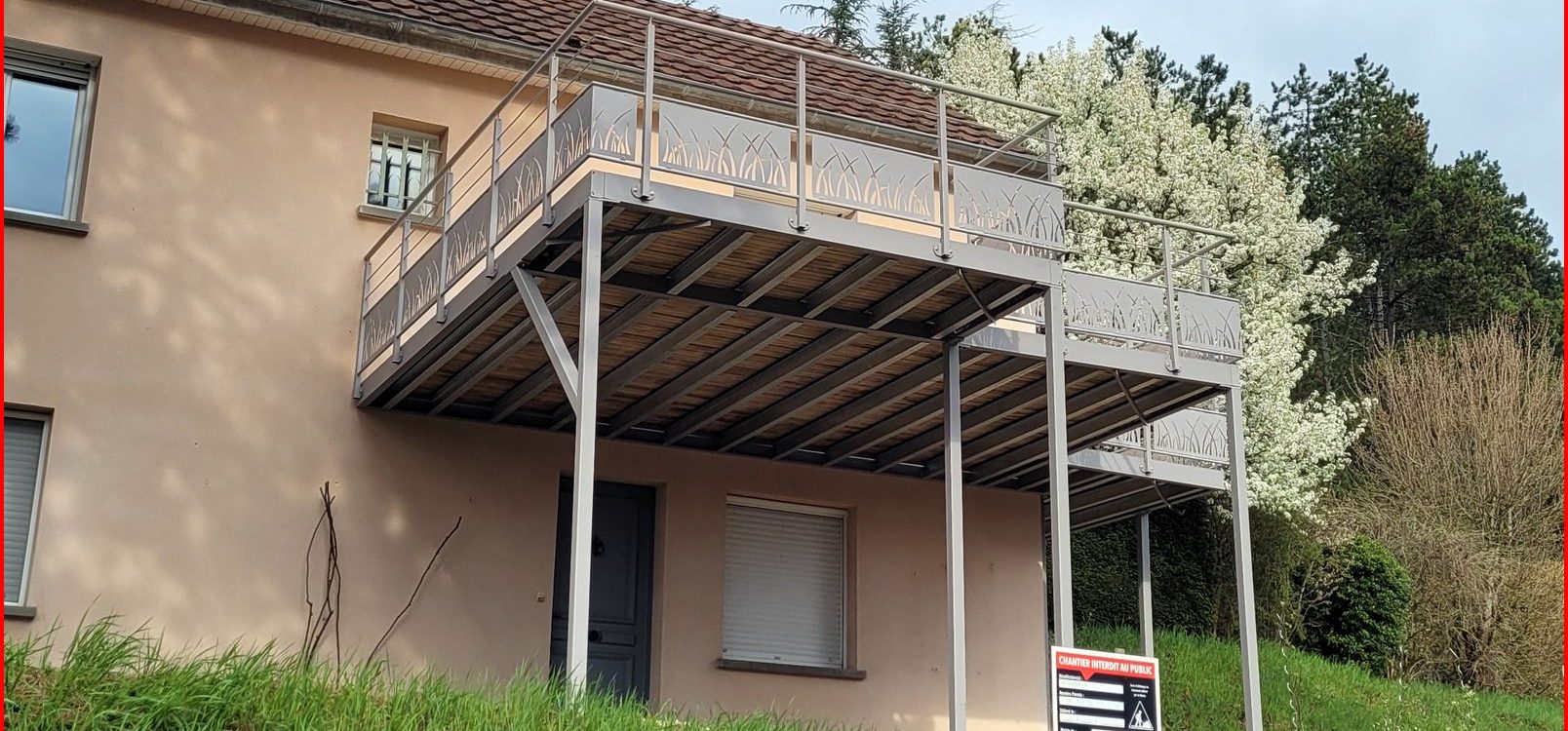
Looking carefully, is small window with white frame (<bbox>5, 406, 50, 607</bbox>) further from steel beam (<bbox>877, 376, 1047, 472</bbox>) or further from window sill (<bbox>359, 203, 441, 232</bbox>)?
steel beam (<bbox>877, 376, 1047, 472</bbox>)

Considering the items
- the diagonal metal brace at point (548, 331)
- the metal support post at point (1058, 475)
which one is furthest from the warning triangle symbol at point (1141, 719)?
the diagonal metal brace at point (548, 331)

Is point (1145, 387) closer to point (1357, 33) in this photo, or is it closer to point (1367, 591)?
point (1367, 591)

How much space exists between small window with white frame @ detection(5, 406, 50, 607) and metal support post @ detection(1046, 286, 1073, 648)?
7003 millimetres

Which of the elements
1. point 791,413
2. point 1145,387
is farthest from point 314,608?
point 1145,387

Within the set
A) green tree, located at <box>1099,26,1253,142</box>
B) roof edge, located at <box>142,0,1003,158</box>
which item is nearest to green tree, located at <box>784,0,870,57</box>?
green tree, located at <box>1099,26,1253,142</box>

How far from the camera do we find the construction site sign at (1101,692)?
28.1 feet

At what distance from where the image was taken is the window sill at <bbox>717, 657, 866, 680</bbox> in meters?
13.4

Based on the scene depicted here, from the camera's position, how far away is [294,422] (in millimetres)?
12203

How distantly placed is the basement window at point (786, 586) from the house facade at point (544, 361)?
1.3 inches

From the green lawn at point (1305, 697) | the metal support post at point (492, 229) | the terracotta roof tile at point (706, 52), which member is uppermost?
the terracotta roof tile at point (706, 52)

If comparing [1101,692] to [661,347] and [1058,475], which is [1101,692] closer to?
[1058,475]

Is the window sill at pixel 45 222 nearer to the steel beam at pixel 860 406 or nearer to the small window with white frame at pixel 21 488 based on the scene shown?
the small window with white frame at pixel 21 488

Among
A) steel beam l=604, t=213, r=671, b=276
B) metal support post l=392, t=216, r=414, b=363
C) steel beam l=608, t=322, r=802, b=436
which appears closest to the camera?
steel beam l=604, t=213, r=671, b=276

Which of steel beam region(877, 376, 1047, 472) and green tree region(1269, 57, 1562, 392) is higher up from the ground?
green tree region(1269, 57, 1562, 392)
